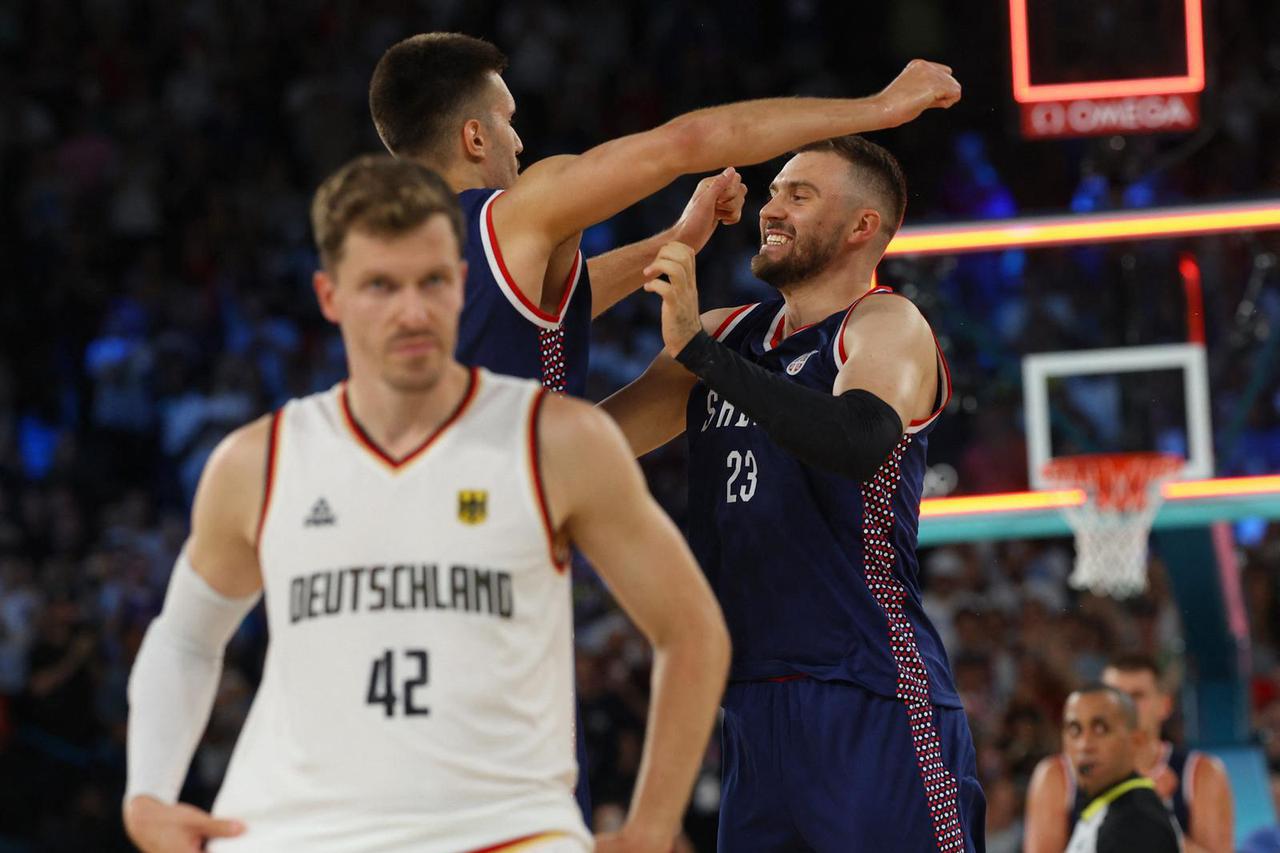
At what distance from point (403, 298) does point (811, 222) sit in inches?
81.7

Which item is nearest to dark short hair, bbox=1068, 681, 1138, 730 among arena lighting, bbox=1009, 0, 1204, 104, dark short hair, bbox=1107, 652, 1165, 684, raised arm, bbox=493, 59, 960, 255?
dark short hair, bbox=1107, 652, 1165, 684

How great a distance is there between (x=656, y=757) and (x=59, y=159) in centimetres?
1275

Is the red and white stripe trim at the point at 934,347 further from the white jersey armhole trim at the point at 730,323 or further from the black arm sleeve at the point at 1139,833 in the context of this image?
the black arm sleeve at the point at 1139,833

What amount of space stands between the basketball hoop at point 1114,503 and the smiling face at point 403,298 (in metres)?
6.34

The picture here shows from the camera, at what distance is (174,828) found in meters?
2.99

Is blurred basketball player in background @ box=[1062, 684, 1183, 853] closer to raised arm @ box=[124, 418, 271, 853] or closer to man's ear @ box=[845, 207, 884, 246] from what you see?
man's ear @ box=[845, 207, 884, 246]

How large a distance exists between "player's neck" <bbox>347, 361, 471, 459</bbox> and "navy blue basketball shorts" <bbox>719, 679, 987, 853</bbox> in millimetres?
1733

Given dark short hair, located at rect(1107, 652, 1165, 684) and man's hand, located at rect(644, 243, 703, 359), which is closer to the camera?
man's hand, located at rect(644, 243, 703, 359)

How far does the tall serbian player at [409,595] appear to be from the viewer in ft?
9.32

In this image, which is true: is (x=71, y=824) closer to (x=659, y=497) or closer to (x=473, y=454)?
(x=659, y=497)

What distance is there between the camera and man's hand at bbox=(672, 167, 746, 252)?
4.85 metres

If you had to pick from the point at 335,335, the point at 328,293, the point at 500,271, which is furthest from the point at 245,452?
the point at 335,335

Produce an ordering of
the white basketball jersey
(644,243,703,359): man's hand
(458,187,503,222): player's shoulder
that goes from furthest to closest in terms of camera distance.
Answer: (458,187,503,222): player's shoulder < (644,243,703,359): man's hand < the white basketball jersey

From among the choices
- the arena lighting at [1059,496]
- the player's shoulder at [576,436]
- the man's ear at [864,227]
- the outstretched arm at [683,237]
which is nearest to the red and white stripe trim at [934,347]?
the man's ear at [864,227]
